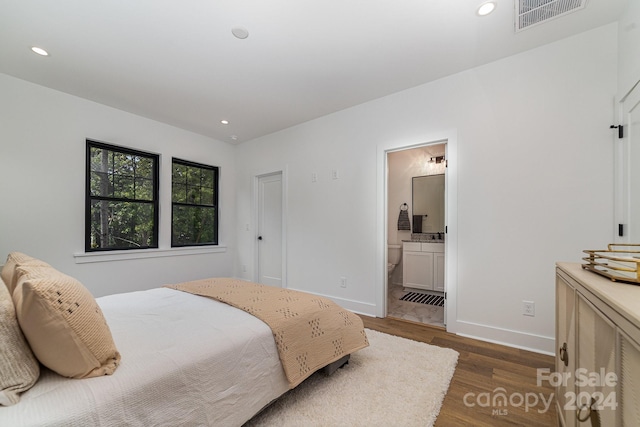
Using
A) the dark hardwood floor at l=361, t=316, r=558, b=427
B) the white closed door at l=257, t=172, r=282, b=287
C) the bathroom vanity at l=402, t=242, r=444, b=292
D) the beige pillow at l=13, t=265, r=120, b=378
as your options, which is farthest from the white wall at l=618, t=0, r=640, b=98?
the white closed door at l=257, t=172, r=282, b=287

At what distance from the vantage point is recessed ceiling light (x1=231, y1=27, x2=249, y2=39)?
200 cm

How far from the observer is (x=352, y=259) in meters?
3.30

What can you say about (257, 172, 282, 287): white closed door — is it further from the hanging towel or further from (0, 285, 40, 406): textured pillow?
(0, 285, 40, 406): textured pillow

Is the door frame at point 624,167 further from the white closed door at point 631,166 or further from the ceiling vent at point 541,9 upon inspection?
the ceiling vent at point 541,9

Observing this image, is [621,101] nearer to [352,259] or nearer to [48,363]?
[352,259]

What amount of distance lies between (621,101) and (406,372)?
97.6 inches

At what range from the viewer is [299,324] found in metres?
1.58

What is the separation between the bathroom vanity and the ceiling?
7.84 ft

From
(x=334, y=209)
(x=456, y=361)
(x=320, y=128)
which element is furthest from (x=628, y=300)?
(x=320, y=128)

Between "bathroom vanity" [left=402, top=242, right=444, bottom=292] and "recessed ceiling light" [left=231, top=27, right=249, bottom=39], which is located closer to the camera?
"recessed ceiling light" [left=231, top=27, right=249, bottom=39]

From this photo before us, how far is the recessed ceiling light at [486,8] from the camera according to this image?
70.3 inches

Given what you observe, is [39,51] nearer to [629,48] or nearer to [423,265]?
[629,48]

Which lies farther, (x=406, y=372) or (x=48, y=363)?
(x=406, y=372)

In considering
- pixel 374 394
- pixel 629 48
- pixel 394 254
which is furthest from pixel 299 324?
pixel 394 254
